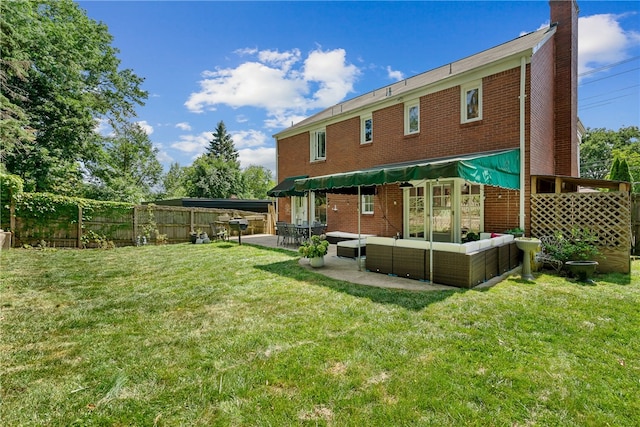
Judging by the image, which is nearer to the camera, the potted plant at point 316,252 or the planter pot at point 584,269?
the planter pot at point 584,269

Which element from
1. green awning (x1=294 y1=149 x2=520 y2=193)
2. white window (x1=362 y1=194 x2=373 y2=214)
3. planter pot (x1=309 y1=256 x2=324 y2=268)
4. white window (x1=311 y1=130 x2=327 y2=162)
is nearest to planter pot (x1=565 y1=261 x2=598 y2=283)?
green awning (x1=294 y1=149 x2=520 y2=193)

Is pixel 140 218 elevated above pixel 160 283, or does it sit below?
above

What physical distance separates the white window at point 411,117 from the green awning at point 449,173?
8.74 ft

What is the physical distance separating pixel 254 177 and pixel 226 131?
996 cm

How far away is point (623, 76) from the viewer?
2350cm

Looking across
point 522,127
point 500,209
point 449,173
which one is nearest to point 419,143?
point 522,127

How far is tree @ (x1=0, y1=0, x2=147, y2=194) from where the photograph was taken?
14.2m

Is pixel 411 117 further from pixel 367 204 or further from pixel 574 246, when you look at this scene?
pixel 574 246

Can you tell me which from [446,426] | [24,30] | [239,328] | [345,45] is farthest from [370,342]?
[24,30]

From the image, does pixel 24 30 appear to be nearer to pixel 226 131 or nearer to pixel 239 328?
pixel 239 328

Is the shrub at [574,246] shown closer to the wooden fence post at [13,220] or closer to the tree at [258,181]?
the wooden fence post at [13,220]

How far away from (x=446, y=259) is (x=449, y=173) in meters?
1.85

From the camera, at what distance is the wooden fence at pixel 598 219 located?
24.3 ft

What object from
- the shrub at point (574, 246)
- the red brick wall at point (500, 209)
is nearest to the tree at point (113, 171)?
the red brick wall at point (500, 209)
